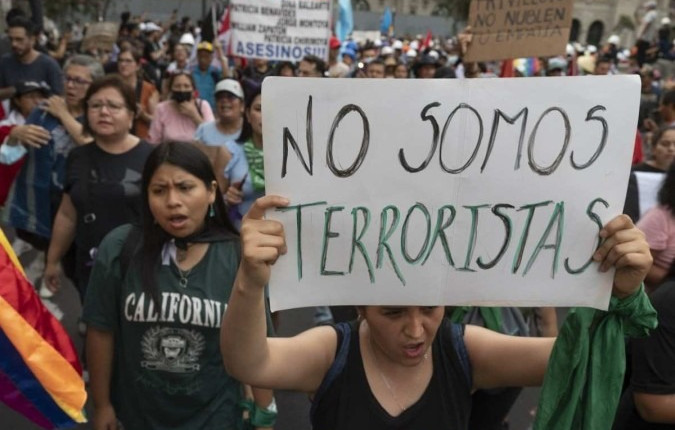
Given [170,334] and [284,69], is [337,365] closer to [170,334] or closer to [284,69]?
[170,334]

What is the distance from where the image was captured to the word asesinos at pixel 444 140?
1475 millimetres

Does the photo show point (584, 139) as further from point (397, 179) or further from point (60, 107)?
point (60, 107)

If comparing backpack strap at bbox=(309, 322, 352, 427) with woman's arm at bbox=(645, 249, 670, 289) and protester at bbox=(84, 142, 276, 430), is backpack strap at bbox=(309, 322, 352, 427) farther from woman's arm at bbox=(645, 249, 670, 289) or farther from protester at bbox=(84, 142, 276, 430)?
woman's arm at bbox=(645, 249, 670, 289)

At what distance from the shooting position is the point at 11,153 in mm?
3988

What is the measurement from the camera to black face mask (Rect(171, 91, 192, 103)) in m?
5.35

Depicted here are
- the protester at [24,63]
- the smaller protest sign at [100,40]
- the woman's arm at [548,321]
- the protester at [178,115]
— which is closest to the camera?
the woman's arm at [548,321]

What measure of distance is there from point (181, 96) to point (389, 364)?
4005mm

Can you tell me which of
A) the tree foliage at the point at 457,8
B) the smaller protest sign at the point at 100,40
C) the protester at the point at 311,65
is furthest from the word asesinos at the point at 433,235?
the tree foliage at the point at 457,8

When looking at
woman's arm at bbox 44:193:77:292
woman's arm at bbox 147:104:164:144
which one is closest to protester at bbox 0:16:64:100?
woman's arm at bbox 147:104:164:144

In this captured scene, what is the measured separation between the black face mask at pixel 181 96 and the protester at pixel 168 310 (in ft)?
10.1

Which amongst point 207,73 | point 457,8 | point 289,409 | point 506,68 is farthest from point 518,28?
point 457,8

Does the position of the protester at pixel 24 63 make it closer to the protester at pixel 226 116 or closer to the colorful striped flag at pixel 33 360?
the protester at pixel 226 116

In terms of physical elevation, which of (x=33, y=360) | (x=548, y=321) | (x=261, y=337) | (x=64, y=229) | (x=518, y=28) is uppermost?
(x=518, y=28)

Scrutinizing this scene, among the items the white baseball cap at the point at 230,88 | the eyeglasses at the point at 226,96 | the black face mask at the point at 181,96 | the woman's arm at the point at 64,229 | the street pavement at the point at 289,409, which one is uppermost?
the white baseball cap at the point at 230,88
